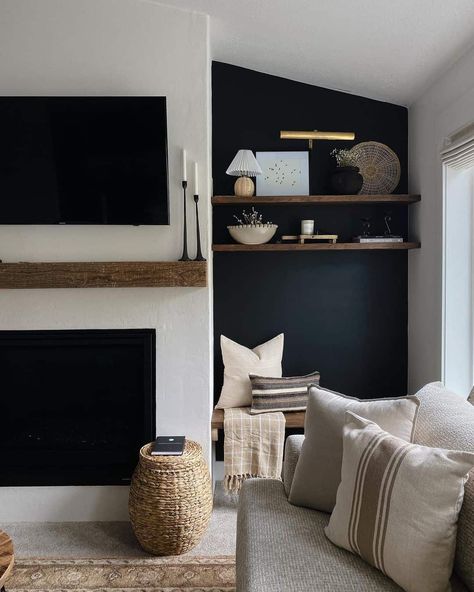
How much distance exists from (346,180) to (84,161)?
1.53 m

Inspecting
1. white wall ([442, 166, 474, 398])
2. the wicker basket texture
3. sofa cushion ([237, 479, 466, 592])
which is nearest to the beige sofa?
sofa cushion ([237, 479, 466, 592])

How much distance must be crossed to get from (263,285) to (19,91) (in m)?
1.78

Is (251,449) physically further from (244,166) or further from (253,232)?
(244,166)

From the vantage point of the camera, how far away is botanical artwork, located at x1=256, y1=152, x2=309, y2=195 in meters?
3.42

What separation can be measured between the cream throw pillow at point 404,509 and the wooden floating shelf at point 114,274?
54.0 inches

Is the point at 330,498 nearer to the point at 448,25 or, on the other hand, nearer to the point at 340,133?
the point at 448,25

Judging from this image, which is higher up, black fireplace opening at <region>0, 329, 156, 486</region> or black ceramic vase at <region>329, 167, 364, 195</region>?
black ceramic vase at <region>329, 167, 364, 195</region>

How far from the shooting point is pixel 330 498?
72.4 inches

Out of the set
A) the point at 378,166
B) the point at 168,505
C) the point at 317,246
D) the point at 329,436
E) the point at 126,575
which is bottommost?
the point at 126,575

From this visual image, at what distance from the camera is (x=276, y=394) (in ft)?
10.7

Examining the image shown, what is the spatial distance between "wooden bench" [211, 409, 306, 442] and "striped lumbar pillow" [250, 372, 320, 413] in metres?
0.05

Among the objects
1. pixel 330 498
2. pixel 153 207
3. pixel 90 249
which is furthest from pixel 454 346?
pixel 90 249

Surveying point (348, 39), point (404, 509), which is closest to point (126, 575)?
point (404, 509)

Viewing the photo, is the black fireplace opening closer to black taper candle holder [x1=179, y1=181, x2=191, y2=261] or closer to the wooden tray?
black taper candle holder [x1=179, y1=181, x2=191, y2=261]
